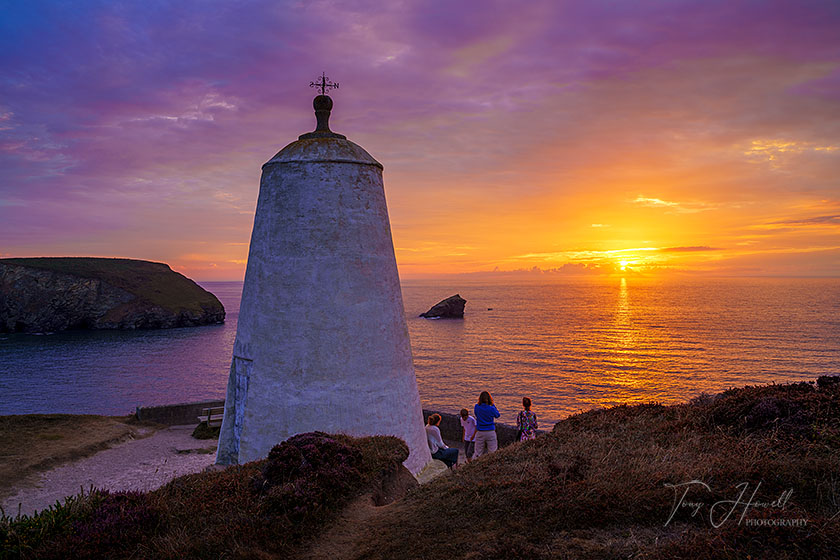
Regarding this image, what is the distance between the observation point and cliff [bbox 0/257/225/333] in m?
99.3

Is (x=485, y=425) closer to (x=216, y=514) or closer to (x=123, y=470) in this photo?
(x=216, y=514)

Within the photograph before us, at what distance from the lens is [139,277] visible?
388 ft

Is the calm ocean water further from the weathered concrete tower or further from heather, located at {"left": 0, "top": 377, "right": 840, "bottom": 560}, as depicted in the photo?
heather, located at {"left": 0, "top": 377, "right": 840, "bottom": 560}

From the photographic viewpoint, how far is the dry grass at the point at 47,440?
18047 millimetres

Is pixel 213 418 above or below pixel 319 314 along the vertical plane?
below

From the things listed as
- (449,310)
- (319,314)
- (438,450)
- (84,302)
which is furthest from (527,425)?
(84,302)

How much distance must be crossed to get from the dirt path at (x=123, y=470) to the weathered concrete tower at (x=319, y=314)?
555 centimetres

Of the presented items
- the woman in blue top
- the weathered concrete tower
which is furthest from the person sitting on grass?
the weathered concrete tower

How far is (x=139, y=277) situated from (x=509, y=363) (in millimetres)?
99458

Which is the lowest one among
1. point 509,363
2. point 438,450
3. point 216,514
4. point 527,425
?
point 509,363

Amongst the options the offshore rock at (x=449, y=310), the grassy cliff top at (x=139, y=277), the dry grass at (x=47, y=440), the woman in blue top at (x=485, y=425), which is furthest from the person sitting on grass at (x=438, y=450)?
the grassy cliff top at (x=139, y=277)

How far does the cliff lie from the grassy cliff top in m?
0.20

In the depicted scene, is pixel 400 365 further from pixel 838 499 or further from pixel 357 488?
pixel 838 499

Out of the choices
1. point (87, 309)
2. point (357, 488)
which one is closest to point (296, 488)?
point (357, 488)
